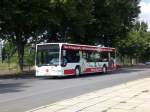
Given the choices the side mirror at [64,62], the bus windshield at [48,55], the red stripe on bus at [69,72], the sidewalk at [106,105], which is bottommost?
the sidewalk at [106,105]

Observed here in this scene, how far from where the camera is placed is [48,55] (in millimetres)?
36562

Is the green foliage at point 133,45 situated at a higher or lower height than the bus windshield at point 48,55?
higher

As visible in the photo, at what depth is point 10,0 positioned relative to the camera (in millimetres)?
38750

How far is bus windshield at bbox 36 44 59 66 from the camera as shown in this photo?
36.3 meters

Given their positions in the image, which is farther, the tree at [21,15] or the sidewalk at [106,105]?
the tree at [21,15]

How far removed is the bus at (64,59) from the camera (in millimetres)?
36125

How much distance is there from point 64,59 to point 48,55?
1.23 m

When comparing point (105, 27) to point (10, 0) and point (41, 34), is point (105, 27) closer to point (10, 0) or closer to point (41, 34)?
point (41, 34)

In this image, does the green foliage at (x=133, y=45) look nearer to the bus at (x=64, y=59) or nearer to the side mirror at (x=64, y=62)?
the bus at (x=64, y=59)

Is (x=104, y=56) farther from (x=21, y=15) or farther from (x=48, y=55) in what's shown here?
(x=48, y=55)

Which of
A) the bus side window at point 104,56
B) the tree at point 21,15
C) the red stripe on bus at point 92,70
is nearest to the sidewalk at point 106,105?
the tree at point 21,15

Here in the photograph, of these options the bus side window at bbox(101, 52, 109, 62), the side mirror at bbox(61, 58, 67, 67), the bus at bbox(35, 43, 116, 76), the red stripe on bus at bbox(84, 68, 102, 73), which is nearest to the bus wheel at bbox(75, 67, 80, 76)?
the bus at bbox(35, 43, 116, 76)

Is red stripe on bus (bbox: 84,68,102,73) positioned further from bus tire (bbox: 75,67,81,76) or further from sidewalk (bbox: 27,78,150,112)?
sidewalk (bbox: 27,78,150,112)

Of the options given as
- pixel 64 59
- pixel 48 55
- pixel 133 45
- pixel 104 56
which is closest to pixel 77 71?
pixel 64 59
